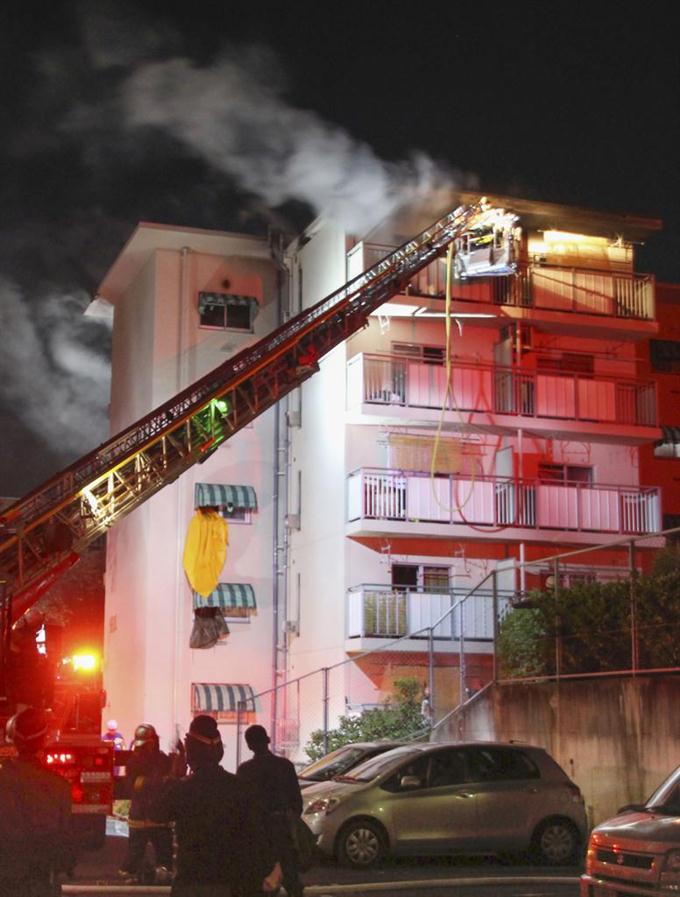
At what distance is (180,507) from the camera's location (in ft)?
112

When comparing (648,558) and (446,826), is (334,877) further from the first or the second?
(648,558)

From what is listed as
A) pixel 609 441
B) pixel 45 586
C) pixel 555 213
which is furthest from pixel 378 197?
pixel 45 586

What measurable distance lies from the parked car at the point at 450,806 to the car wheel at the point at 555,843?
12 mm

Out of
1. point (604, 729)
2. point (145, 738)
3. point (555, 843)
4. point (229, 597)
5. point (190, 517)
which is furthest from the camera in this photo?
point (190, 517)

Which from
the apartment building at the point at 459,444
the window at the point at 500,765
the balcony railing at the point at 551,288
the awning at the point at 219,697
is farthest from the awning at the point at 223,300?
the window at the point at 500,765

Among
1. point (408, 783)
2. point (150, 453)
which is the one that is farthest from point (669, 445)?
point (408, 783)

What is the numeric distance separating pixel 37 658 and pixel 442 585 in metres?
15.8

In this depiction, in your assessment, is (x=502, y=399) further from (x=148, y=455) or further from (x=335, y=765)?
(x=335, y=765)

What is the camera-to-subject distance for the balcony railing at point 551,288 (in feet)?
104

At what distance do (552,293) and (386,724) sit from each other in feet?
39.5

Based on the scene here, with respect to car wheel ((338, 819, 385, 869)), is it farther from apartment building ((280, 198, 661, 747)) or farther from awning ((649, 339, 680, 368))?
awning ((649, 339, 680, 368))

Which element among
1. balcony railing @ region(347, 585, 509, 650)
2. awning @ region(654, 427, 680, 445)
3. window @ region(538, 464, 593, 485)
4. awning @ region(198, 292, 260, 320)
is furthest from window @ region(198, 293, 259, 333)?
awning @ region(654, 427, 680, 445)

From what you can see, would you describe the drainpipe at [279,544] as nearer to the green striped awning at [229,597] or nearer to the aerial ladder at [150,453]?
the green striped awning at [229,597]

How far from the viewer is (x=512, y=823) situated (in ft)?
53.9
